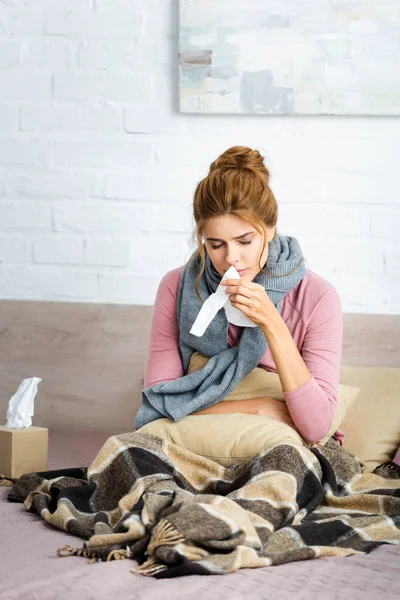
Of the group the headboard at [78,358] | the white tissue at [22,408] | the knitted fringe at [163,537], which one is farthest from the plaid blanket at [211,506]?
the headboard at [78,358]

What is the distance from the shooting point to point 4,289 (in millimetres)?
2645

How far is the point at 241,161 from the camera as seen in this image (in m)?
1.77

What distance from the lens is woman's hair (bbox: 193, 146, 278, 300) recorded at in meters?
1.70

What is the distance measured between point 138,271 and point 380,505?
3.98ft

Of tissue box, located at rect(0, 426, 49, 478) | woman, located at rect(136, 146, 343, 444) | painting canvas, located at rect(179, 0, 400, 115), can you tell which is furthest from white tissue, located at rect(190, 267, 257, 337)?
painting canvas, located at rect(179, 0, 400, 115)

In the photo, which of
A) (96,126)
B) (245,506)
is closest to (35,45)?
(96,126)

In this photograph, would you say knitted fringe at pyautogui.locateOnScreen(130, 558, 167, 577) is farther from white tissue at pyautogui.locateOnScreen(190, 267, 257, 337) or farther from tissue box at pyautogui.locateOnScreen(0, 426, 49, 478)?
tissue box at pyautogui.locateOnScreen(0, 426, 49, 478)

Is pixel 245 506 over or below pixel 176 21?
below

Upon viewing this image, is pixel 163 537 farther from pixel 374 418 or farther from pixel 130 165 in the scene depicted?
pixel 130 165

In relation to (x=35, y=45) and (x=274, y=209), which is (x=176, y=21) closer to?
(x=35, y=45)

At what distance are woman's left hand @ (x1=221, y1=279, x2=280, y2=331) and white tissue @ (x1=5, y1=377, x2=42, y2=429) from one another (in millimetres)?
621

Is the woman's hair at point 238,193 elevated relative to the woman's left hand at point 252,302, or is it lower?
elevated

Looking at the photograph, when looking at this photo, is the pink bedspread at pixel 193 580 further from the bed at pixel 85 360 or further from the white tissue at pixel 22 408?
the white tissue at pixel 22 408

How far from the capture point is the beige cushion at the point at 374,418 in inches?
75.6
